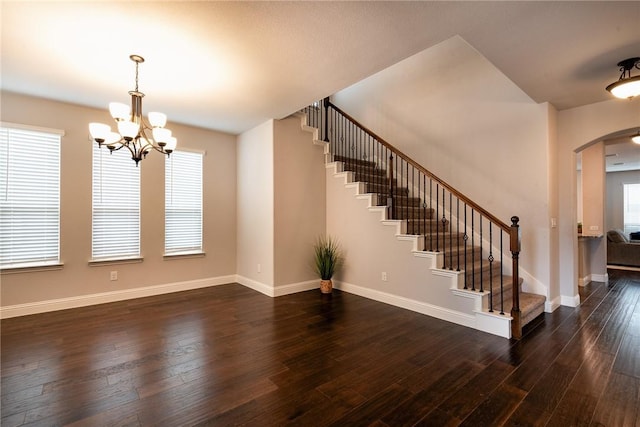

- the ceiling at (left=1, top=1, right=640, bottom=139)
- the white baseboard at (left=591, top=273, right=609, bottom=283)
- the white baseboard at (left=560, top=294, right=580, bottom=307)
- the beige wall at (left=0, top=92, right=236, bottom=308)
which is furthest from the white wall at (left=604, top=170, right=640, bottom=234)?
the beige wall at (left=0, top=92, right=236, bottom=308)

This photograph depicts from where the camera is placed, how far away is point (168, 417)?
1.86 m

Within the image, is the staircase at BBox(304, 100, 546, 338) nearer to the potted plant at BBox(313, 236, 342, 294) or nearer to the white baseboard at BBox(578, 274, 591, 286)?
the potted plant at BBox(313, 236, 342, 294)

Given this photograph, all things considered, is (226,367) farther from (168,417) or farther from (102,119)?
(102,119)

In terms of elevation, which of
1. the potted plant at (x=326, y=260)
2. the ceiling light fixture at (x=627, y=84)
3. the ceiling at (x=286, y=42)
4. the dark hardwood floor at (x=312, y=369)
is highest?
the ceiling at (x=286, y=42)

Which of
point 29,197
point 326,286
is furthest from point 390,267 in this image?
point 29,197

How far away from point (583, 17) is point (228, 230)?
523 cm

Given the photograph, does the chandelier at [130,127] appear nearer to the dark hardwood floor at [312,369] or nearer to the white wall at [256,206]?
the white wall at [256,206]

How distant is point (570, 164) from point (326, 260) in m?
3.65

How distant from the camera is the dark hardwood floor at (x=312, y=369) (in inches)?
74.4

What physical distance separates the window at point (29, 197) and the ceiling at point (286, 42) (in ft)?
2.17

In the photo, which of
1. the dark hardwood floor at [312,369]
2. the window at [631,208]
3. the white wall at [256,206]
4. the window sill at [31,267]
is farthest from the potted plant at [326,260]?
the window at [631,208]

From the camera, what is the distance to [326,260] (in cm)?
477

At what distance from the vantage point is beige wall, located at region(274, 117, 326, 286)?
15.5 ft

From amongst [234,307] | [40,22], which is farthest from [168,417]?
[40,22]
